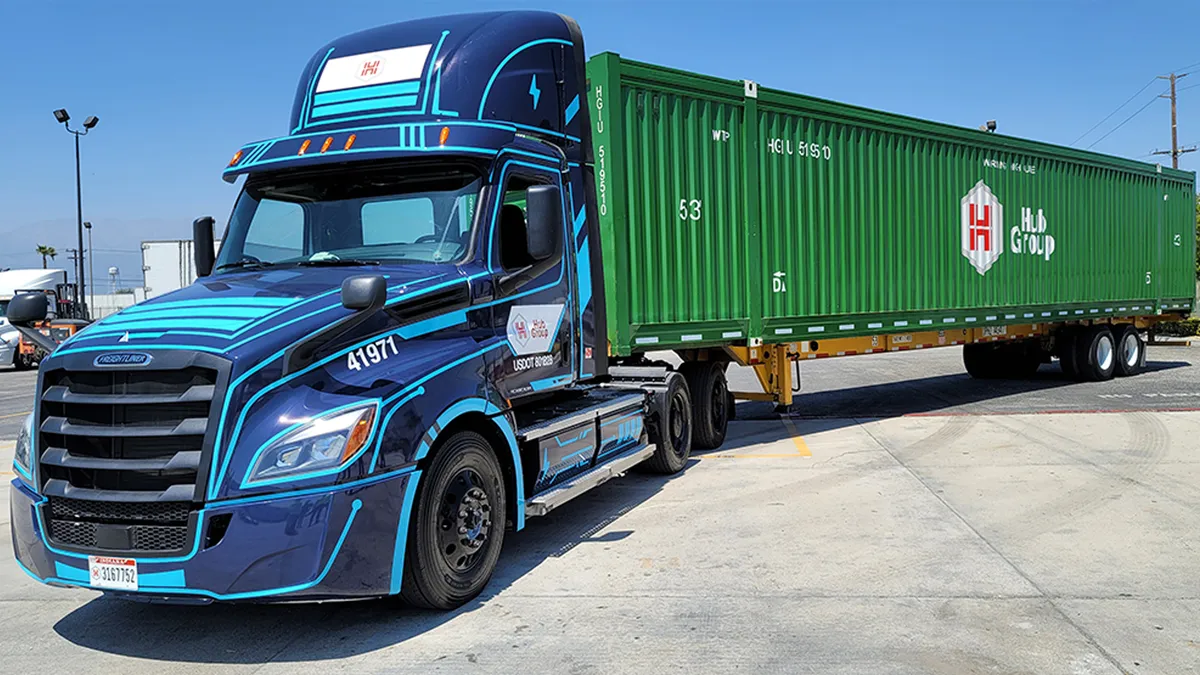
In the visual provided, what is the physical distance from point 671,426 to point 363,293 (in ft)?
16.3

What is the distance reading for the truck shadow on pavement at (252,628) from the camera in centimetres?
468

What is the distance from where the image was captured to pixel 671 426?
9023 millimetres

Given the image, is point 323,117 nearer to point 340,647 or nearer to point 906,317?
point 340,647

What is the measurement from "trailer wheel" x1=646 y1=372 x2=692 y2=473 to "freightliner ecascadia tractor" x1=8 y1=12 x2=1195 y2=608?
4 cm

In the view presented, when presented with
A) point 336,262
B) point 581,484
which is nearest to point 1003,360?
point 581,484

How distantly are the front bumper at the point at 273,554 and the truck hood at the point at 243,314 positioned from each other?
0.70 m

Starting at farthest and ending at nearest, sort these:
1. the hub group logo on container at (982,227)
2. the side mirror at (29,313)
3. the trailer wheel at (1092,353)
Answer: the trailer wheel at (1092,353)
the hub group logo on container at (982,227)
the side mirror at (29,313)

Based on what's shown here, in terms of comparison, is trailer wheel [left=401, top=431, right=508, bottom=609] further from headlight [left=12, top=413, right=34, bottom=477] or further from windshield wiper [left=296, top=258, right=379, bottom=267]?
headlight [left=12, top=413, right=34, bottom=477]

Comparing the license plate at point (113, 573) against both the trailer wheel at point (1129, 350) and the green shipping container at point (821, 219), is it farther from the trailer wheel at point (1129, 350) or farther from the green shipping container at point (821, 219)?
the trailer wheel at point (1129, 350)

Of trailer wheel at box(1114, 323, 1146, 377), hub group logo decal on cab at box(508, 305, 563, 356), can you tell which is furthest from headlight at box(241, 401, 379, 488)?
trailer wheel at box(1114, 323, 1146, 377)

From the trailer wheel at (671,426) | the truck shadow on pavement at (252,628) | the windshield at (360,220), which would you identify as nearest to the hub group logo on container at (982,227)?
the trailer wheel at (671,426)

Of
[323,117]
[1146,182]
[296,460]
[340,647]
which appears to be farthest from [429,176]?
[1146,182]

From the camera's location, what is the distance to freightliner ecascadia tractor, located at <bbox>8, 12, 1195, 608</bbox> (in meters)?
4.32

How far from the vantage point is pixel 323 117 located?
6.31m
